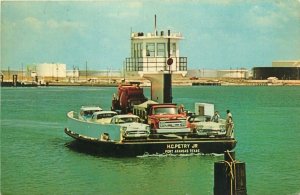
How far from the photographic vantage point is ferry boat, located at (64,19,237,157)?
72.4ft

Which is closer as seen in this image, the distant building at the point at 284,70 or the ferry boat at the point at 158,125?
the ferry boat at the point at 158,125

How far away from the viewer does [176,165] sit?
21.9 m

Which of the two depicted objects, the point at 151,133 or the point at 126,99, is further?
the point at 126,99

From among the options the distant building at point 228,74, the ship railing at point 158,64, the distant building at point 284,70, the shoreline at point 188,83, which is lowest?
the shoreline at point 188,83

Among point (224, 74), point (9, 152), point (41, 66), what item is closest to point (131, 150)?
point (9, 152)

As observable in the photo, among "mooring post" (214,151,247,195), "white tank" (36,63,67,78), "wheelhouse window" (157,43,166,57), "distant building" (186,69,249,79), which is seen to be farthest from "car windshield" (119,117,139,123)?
"distant building" (186,69,249,79)

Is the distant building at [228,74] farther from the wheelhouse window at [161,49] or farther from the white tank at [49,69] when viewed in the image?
the wheelhouse window at [161,49]

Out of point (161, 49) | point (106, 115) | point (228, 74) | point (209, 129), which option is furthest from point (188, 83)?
point (209, 129)

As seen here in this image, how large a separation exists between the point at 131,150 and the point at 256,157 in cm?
571

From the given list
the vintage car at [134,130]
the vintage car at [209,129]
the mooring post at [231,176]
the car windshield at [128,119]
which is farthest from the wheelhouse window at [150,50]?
the mooring post at [231,176]

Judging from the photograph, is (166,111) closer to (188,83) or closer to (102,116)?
(102,116)

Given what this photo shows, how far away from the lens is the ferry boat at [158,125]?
869 inches

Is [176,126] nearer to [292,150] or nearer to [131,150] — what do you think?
[131,150]

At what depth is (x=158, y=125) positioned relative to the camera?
22.7 m
